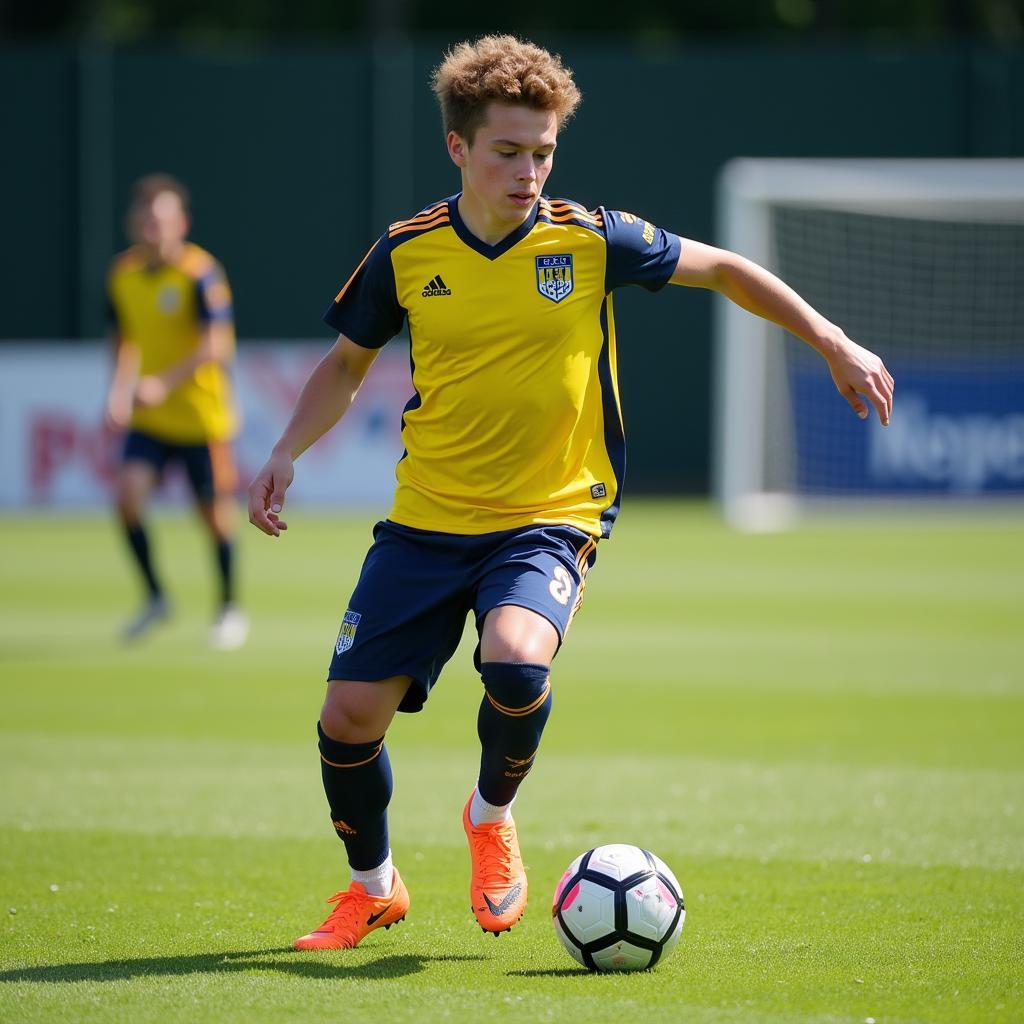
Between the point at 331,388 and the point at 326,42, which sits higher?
the point at 326,42

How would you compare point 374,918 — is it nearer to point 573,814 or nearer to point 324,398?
point 324,398

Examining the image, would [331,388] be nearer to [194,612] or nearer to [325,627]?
[325,627]

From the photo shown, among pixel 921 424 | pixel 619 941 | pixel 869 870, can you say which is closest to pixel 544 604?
pixel 619 941

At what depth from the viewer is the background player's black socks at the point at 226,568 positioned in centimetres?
1068

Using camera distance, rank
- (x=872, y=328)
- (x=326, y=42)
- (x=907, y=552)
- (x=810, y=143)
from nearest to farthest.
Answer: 1. (x=907, y=552)
2. (x=872, y=328)
3. (x=810, y=143)
4. (x=326, y=42)

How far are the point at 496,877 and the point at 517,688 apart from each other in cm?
56

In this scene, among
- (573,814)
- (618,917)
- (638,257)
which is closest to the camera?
(618,917)

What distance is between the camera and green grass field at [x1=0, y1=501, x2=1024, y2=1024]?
406 cm

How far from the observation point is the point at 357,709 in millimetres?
4387

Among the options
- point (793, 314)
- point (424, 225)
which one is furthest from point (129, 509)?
point (793, 314)

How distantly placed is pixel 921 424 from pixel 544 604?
1563 centimetres

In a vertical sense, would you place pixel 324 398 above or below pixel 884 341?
above

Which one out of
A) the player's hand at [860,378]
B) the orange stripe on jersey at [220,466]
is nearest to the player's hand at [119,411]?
the orange stripe on jersey at [220,466]

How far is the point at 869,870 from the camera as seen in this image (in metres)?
5.30
